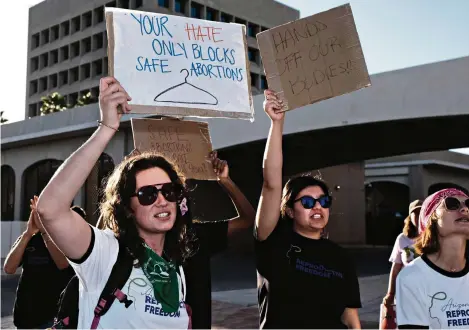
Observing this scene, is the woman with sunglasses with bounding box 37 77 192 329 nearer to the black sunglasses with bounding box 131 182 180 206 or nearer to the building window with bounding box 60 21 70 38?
the black sunglasses with bounding box 131 182 180 206

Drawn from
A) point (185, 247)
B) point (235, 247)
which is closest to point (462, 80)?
point (185, 247)

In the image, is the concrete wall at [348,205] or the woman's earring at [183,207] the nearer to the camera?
the woman's earring at [183,207]

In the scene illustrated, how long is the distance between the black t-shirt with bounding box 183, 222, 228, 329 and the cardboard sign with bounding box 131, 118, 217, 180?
0.70m

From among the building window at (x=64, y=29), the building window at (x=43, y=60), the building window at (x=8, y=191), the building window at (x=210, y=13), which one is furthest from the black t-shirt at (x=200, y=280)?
the building window at (x=43, y=60)

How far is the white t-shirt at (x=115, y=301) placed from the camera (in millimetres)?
2062

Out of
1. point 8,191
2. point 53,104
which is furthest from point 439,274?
point 53,104

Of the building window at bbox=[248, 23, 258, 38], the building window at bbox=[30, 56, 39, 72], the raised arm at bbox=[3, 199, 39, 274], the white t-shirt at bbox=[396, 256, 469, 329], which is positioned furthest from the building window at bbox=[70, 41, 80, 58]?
the white t-shirt at bbox=[396, 256, 469, 329]

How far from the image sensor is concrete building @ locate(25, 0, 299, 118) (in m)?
49.9

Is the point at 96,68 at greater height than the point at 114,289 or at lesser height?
greater

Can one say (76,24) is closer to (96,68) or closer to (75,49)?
(75,49)

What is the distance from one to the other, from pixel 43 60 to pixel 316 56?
59576mm

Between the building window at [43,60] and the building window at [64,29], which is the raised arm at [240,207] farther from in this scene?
the building window at [43,60]

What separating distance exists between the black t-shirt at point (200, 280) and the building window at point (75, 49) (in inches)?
2146

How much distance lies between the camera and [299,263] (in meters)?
2.88
